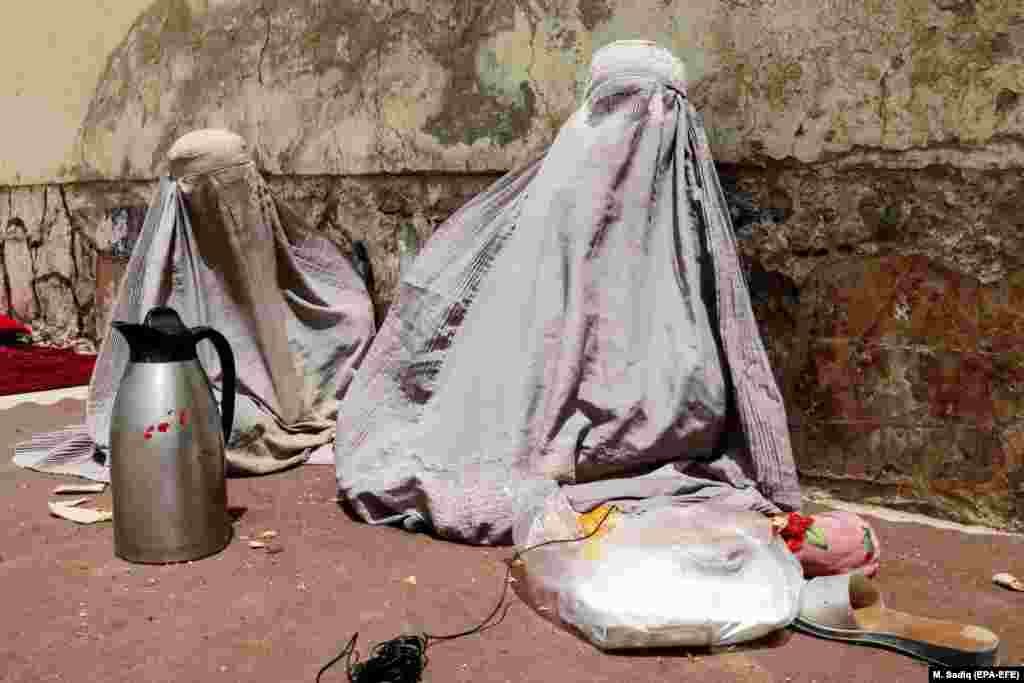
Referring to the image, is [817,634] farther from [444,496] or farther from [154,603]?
[154,603]

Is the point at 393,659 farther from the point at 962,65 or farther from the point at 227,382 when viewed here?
the point at 962,65

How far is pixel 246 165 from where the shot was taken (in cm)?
333

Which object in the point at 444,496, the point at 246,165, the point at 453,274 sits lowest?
the point at 444,496

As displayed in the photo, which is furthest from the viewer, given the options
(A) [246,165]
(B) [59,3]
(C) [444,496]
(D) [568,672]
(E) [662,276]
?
(B) [59,3]

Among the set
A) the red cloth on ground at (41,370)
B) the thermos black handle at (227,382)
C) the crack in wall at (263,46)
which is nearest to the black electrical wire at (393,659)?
the thermos black handle at (227,382)

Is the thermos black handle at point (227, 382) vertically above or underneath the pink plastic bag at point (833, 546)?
above

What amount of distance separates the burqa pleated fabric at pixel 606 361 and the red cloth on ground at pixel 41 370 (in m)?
2.42

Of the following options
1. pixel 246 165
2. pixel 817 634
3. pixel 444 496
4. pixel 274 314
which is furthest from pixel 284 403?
pixel 817 634

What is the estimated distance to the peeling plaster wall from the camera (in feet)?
7.82

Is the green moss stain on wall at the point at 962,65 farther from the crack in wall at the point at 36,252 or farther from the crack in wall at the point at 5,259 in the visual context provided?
the crack in wall at the point at 5,259

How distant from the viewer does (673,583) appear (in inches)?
72.9

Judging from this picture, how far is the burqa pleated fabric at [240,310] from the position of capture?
3223mm

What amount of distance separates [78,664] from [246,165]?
6.32 ft

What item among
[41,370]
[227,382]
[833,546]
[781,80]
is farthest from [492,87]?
[41,370]
